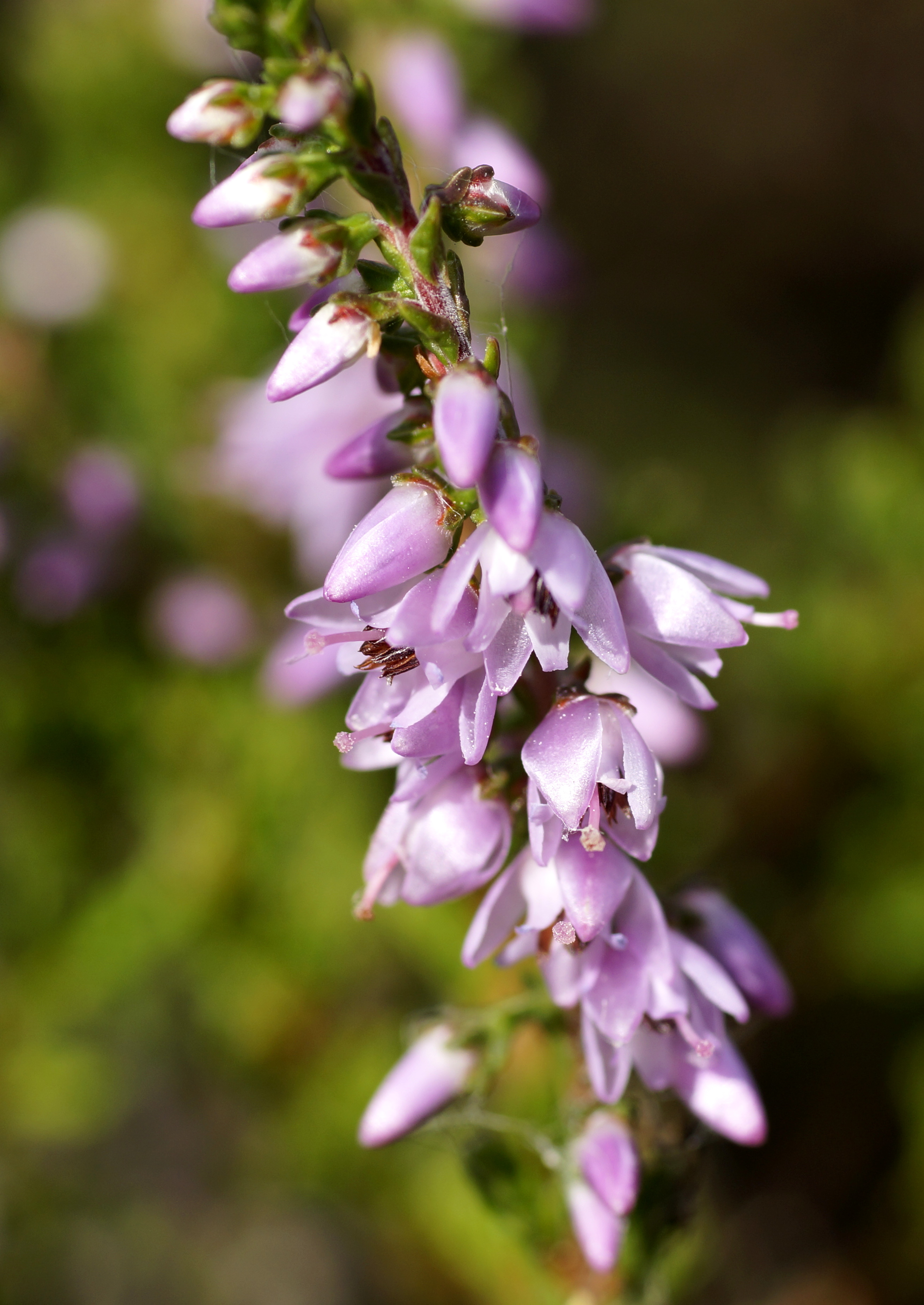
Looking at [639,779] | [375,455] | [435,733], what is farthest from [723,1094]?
[375,455]

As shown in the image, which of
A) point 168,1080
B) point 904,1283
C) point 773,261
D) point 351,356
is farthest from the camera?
point 773,261

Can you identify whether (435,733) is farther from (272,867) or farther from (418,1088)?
(272,867)

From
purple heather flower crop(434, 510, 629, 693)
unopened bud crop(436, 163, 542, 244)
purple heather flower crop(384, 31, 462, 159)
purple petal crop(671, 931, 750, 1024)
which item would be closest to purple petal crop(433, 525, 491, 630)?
purple heather flower crop(434, 510, 629, 693)

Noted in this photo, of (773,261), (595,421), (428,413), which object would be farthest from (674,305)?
(428,413)

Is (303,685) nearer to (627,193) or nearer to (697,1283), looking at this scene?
(697,1283)

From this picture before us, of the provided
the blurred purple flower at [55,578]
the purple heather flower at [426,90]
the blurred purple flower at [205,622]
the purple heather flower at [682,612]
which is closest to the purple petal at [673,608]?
the purple heather flower at [682,612]
